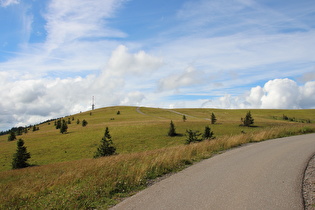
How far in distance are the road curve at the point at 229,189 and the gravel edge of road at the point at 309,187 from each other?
0.14 meters

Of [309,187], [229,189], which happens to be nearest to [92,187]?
[229,189]

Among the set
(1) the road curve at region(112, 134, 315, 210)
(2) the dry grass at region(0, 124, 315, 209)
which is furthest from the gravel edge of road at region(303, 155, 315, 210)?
(2) the dry grass at region(0, 124, 315, 209)

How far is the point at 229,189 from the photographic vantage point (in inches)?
270

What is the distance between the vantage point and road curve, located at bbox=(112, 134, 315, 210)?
5.82 m

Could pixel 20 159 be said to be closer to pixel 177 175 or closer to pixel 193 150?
pixel 193 150

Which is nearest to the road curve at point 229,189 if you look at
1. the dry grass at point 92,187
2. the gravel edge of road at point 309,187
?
the gravel edge of road at point 309,187

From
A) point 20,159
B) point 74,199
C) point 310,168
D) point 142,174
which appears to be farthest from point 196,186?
point 20,159

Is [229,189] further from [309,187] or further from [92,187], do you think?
[92,187]

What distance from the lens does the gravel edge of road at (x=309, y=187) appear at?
5.72 metres

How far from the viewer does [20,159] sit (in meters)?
34.7

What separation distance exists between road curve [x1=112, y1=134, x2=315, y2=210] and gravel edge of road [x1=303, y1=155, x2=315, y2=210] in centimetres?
14

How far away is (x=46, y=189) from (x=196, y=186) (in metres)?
5.88

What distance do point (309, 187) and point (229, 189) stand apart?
2.67 meters

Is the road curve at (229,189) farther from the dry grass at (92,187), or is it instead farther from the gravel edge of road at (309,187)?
the dry grass at (92,187)
